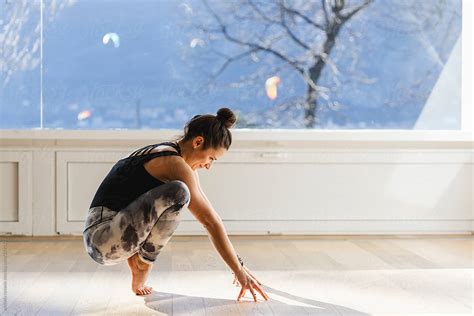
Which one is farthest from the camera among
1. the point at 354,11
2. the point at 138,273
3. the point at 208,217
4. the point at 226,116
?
the point at 354,11

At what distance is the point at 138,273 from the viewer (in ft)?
8.96

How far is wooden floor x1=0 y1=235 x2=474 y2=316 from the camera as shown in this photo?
2535 millimetres

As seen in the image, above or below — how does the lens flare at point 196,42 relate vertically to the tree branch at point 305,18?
below

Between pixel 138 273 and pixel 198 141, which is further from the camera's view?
pixel 138 273

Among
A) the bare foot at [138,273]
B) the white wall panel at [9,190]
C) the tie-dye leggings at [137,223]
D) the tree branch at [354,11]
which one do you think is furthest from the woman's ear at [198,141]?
the tree branch at [354,11]

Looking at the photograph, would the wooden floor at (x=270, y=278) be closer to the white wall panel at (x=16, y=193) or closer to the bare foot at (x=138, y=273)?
the bare foot at (x=138, y=273)

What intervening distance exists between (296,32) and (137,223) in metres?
2.54

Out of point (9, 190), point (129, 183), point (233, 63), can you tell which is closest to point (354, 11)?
point (233, 63)

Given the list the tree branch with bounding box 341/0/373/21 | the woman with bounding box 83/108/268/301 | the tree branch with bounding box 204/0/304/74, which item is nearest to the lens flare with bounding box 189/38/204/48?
the tree branch with bounding box 204/0/304/74

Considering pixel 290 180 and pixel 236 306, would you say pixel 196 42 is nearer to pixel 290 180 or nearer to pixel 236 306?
pixel 290 180

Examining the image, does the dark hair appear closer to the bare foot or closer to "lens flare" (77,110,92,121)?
the bare foot

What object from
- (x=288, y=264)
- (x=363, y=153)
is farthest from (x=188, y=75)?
(x=288, y=264)

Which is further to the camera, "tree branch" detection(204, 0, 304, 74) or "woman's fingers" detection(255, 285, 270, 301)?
"tree branch" detection(204, 0, 304, 74)

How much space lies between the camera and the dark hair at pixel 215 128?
254 centimetres
